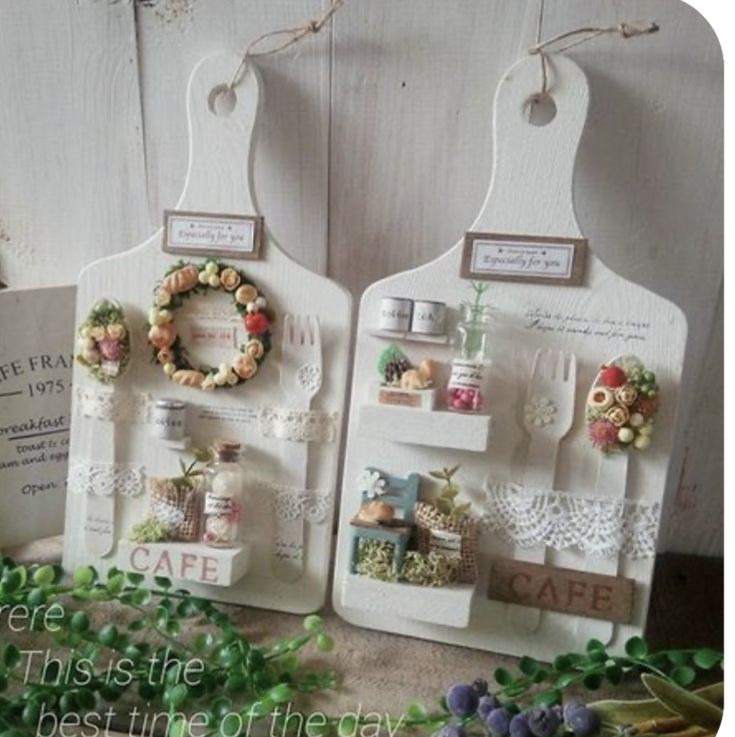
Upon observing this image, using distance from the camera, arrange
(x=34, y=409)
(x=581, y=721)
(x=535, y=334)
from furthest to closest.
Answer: (x=34, y=409)
(x=535, y=334)
(x=581, y=721)

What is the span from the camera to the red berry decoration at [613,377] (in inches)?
23.6

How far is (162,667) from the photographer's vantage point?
601 mm

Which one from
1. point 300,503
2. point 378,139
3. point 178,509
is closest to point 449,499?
point 300,503

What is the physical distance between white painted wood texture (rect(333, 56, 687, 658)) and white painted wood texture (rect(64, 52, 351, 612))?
0.15 feet

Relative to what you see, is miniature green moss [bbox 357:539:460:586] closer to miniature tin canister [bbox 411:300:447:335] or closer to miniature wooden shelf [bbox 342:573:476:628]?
miniature wooden shelf [bbox 342:573:476:628]

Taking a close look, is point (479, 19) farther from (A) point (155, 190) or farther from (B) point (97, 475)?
(B) point (97, 475)

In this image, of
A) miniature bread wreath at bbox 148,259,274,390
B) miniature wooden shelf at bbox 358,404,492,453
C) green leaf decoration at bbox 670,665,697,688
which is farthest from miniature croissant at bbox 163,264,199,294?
green leaf decoration at bbox 670,665,697,688

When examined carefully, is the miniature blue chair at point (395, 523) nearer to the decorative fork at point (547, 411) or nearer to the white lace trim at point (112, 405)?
the decorative fork at point (547, 411)

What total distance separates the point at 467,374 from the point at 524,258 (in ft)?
0.36

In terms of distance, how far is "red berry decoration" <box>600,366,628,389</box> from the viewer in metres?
0.60

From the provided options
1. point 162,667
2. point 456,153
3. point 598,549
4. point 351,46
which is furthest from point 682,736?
point 351,46

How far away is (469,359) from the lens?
2.06ft

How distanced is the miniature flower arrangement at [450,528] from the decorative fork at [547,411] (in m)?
0.06

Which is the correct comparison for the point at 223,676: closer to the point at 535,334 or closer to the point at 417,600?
the point at 417,600
